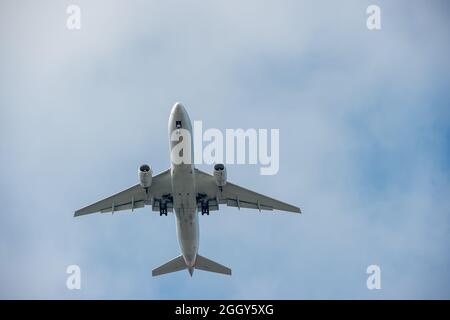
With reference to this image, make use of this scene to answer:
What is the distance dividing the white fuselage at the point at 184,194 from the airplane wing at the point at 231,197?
46.7 inches

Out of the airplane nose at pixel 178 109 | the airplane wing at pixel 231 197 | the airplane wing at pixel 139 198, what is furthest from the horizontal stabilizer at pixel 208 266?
the airplane nose at pixel 178 109

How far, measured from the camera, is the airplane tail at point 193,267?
4825 centimetres

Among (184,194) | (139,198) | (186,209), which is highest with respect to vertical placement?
(139,198)

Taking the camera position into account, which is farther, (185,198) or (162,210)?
(162,210)

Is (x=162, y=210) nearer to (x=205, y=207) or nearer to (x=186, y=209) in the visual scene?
(x=186, y=209)

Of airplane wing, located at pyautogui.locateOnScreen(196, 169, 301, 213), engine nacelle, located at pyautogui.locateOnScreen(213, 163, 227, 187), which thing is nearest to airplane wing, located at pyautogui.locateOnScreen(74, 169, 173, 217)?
airplane wing, located at pyautogui.locateOnScreen(196, 169, 301, 213)

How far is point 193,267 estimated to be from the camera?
48188 mm

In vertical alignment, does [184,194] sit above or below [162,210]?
above

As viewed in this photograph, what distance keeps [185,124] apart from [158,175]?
225 inches

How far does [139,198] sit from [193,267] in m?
6.23

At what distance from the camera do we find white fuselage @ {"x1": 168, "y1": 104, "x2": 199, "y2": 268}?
3925 centimetres

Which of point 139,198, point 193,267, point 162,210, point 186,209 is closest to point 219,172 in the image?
point 186,209
